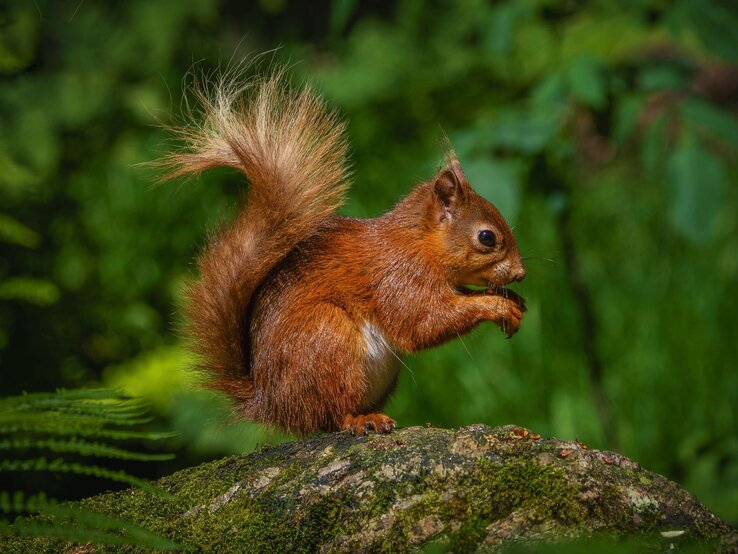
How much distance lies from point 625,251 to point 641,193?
81cm

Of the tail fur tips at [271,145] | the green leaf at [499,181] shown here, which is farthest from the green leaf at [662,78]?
the tail fur tips at [271,145]

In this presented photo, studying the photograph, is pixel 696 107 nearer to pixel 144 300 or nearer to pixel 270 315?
pixel 270 315

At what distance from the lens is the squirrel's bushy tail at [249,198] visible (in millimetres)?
2496

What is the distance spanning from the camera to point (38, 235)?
379 cm

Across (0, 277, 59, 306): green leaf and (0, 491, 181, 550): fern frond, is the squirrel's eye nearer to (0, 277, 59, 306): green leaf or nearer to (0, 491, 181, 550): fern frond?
(0, 491, 181, 550): fern frond

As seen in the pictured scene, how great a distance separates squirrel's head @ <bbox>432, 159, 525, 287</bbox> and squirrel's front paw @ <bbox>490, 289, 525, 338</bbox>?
0.12 meters

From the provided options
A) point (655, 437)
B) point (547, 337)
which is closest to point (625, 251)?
point (547, 337)

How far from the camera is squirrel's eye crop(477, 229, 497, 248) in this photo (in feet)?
8.81

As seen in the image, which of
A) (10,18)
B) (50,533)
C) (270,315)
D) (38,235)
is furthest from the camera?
(38,235)

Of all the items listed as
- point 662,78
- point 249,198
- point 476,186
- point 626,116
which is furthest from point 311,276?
point 662,78

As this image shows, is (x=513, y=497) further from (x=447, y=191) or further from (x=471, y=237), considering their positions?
(x=447, y=191)

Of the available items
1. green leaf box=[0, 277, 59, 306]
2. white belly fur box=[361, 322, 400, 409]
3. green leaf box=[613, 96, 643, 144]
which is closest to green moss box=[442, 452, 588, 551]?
white belly fur box=[361, 322, 400, 409]

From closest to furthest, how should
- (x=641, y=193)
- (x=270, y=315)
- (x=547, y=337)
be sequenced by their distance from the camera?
(x=270, y=315)
(x=547, y=337)
(x=641, y=193)

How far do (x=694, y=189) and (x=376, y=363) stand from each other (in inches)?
50.5
